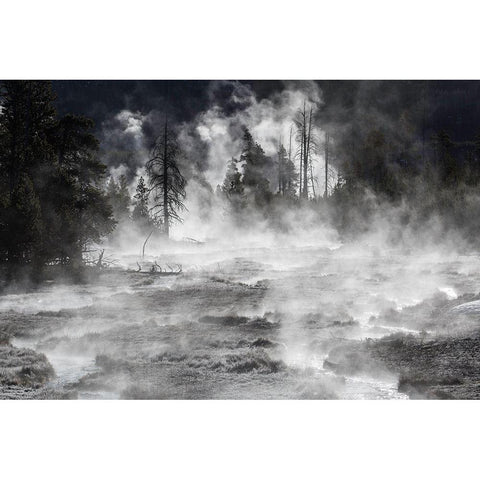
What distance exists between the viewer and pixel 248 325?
7.49m

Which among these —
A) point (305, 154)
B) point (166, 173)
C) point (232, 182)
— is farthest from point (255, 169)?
point (166, 173)

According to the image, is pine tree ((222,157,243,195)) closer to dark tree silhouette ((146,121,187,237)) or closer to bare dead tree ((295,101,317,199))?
dark tree silhouette ((146,121,187,237))

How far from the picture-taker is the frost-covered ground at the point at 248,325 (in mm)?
6711

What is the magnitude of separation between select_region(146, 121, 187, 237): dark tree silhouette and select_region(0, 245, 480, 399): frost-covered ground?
0.63 m

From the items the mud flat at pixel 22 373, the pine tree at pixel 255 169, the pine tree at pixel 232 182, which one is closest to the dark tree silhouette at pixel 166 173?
the pine tree at pixel 232 182

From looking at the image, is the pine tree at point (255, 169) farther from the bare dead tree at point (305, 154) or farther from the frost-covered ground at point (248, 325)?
the frost-covered ground at point (248, 325)

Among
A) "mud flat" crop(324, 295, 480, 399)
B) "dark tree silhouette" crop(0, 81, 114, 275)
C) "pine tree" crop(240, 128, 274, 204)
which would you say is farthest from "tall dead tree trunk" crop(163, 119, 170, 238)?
"mud flat" crop(324, 295, 480, 399)

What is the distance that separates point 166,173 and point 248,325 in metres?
2.10

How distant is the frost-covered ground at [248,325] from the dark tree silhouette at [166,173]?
635mm

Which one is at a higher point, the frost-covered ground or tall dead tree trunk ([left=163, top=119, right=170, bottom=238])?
tall dead tree trunk ([left=163, top=119, right=170, bottom=238])

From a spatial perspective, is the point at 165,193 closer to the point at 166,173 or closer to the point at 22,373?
the point at 166,173

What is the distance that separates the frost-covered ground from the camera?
264 inches

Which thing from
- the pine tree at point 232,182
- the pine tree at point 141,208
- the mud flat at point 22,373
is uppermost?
the pine tree at point 232,182

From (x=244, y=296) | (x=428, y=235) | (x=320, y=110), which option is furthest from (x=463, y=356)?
(x=320, y=110)
